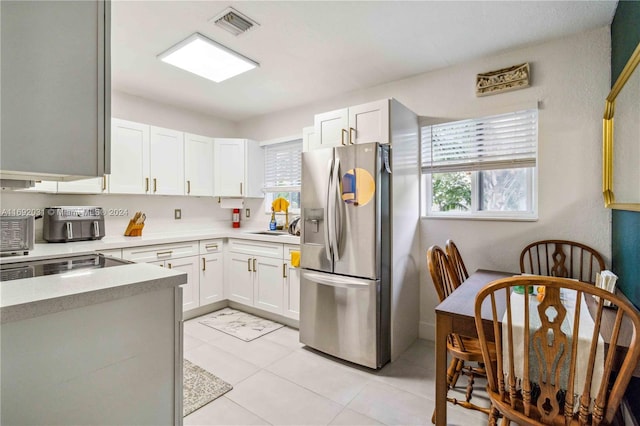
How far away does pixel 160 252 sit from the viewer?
3096 mm

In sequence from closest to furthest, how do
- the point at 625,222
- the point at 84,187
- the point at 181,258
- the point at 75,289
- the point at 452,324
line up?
1. the point at 75,289
2. the point at 452,324
3. the point at 625,222
4. the point at 84,187
5. the point at 181,258

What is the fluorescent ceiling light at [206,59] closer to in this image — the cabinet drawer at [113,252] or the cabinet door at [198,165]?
the cabinet door at [198,165]

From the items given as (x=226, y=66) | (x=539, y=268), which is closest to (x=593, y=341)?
(x=539, y=268)

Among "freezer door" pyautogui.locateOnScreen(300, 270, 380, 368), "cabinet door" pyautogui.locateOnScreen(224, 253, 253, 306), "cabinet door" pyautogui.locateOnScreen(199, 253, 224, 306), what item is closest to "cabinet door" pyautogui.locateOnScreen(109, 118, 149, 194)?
"cabinet door" pyautogui.locateOnScreen(199, 253, 224, 306)

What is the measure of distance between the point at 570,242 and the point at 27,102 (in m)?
3.03

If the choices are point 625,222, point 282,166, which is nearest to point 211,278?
point 282,166

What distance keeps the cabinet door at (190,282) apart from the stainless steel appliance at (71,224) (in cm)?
79

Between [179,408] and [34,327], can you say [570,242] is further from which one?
[34,327]

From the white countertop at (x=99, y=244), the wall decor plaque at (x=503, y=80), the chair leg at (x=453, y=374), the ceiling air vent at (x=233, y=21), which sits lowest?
the chair leg at (x=453, y=374)

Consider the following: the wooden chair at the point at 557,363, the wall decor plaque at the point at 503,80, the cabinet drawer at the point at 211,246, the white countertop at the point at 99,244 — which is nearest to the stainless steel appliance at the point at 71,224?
the white countertop at the point at 99,244

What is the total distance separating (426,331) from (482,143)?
5.82ft

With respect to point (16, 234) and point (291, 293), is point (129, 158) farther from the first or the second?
point (291, 293)

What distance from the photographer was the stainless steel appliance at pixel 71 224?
275 centimetres

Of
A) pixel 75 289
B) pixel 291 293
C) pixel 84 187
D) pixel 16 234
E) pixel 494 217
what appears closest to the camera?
pixel 75 289
